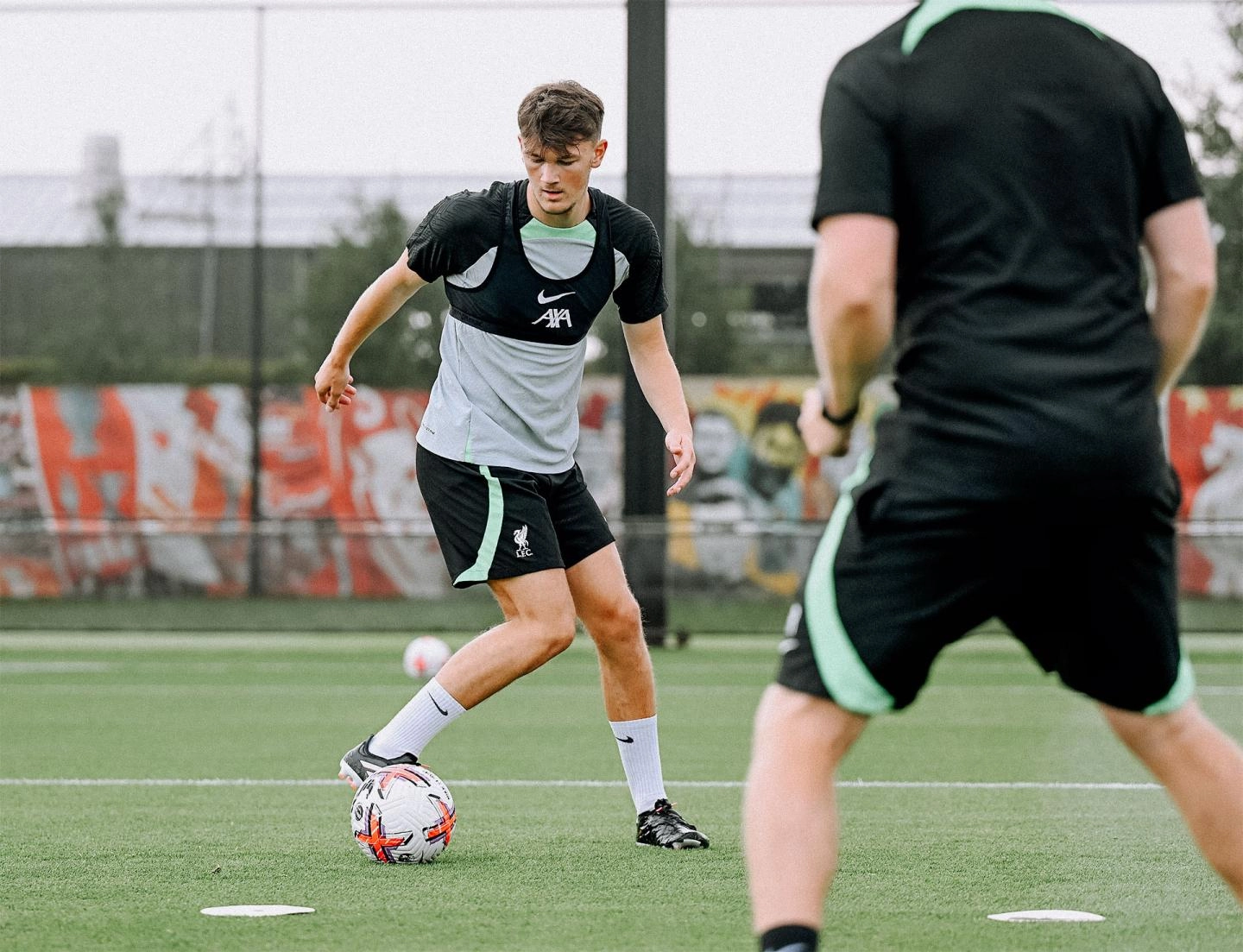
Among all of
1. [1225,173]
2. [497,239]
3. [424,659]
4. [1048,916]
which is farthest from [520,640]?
[1225,173]

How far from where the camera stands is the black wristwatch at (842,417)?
2949 mm

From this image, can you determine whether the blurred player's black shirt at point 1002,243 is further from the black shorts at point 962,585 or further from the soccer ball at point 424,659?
the soccer ball at point 424,659

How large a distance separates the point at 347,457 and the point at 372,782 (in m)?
15.6

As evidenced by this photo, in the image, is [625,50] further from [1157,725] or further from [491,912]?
[1157,725]

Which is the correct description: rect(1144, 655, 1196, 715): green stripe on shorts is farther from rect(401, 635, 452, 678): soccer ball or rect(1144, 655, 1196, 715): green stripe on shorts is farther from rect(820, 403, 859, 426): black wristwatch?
rect(401, 635, 452, 678): soccer ball

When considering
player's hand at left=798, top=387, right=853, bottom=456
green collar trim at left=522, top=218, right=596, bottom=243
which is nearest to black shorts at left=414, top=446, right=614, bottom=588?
green collar trim at left=522, top=218, right=596, bottom=243

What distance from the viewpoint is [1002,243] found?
9.25ft

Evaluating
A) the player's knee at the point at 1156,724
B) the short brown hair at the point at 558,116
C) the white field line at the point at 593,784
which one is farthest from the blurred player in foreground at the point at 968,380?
the white field line at the point at 593,784

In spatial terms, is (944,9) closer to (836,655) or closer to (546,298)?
(836,655)

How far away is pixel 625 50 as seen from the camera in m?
14.7

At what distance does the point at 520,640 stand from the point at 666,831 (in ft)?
2.21

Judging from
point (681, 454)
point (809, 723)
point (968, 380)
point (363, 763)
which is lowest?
point (363, 763)

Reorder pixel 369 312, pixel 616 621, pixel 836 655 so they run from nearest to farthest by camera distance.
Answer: pixel 836 655 → pixel 369 312 → pixel 616 621

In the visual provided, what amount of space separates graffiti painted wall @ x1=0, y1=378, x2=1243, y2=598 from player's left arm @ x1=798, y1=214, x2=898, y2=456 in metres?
14.2
